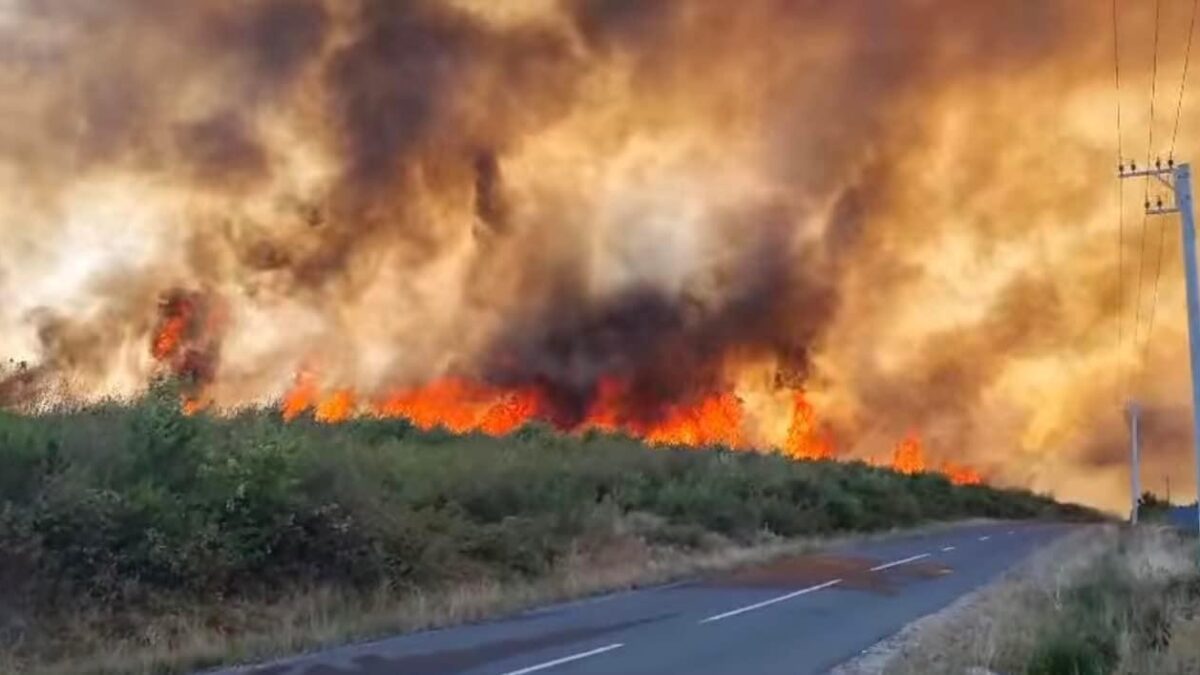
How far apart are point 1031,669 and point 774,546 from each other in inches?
1040

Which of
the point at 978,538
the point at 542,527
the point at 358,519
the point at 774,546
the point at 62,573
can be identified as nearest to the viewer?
the point at 62,573

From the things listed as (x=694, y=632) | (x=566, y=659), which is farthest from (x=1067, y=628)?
(x=566, y=659)

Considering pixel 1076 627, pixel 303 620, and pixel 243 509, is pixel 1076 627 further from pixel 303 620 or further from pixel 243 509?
pixel 243 509

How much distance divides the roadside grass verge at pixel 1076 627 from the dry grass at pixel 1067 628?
0.06 feet

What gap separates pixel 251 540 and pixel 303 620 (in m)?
1.67

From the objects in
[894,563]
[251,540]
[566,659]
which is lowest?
[894,563]

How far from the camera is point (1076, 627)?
1377 centimetres

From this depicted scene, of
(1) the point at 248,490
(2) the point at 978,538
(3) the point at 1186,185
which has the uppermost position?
(3) the point at 1186,185

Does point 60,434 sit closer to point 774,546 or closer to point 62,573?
point 62,573

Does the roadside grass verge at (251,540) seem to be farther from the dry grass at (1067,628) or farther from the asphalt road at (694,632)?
the dry grass at (1067,628)

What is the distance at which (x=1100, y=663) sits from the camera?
11719 mm

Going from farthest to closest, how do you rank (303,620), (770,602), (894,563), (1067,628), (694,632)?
1. (894,563)
2. (770,602)
3. (694,632)
4. (303,620)
5. (1067,628)

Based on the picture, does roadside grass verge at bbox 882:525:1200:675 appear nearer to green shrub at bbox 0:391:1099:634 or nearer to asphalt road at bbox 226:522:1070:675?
asphalt road at bbox 226:522:1070:675

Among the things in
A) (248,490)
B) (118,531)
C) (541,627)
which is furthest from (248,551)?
(541,627)
